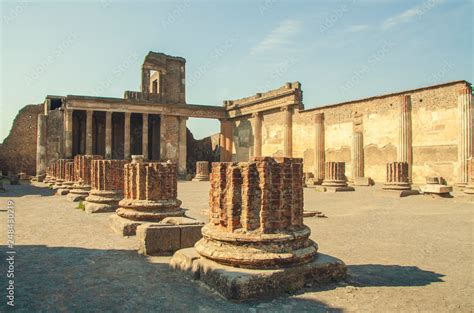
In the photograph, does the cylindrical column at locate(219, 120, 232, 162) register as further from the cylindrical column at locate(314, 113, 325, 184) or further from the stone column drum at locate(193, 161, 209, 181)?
the cylindrical column at locate(314, 113, 325, 184)

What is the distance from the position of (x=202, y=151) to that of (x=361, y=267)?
102 feet

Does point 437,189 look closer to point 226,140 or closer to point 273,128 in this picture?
point 273,128

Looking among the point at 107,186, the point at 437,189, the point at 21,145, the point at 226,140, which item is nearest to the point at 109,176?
the point at 107,186

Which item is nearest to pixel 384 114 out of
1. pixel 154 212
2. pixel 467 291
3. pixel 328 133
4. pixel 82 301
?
pixel 328 133

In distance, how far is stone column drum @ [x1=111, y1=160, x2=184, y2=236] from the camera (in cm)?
706

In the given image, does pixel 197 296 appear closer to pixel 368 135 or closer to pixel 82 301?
pixel 82 301

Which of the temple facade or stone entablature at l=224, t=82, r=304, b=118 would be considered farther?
stone entablature at l=224, t=82, r=304, b=118

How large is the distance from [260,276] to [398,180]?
12.5 metres

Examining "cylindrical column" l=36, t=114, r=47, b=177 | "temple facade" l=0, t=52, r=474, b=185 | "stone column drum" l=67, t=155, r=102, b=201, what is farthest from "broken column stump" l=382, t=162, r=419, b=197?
"cylindrical column" l=36, t=114, r=47, b=177

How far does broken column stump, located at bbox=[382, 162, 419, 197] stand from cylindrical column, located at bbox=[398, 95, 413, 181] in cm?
331

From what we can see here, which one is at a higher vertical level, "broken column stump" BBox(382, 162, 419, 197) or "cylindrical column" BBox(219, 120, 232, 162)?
"cylindrical column" BBox(219, 120, 232, 162)

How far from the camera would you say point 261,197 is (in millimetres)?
4109

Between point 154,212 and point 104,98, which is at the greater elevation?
point 104,98

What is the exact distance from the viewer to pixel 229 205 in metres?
4.20
